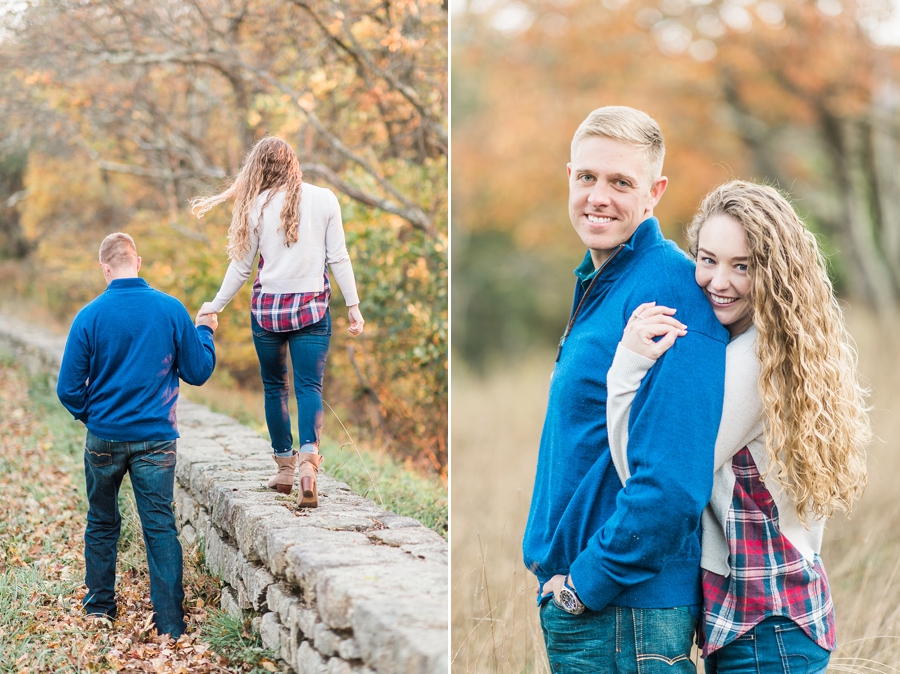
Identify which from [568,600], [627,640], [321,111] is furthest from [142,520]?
[321,111]

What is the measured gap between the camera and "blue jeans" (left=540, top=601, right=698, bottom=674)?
226 centimetres

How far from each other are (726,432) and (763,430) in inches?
4.6

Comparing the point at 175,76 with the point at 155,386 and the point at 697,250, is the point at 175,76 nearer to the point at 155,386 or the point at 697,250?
the point at 155,386

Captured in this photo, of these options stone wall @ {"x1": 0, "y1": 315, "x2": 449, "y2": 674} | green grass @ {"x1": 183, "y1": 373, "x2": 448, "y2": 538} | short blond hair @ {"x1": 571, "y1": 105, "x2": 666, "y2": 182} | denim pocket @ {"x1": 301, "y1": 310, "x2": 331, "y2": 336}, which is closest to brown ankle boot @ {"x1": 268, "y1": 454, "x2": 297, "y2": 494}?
stone wall @ {"x1": 0, "y1": 315, "x2": 449, "y2": 674}

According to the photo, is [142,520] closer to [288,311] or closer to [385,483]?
[288,311]

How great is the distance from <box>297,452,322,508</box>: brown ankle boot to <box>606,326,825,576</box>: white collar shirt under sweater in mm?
2186

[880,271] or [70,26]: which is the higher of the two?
[70,26]

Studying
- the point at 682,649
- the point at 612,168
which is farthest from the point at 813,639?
the point at 612,168

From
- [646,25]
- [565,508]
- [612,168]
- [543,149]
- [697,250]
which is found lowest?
[565,508]

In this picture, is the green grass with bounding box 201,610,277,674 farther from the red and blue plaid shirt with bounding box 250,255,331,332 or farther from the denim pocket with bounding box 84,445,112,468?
the red and blue plaid shirt with bounding box 250,255,331,332

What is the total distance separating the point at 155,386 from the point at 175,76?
9736 millimetres

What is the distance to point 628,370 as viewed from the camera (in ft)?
7.25

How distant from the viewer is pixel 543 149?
50.4 ft

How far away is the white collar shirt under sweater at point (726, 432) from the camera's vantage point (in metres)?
2.22
